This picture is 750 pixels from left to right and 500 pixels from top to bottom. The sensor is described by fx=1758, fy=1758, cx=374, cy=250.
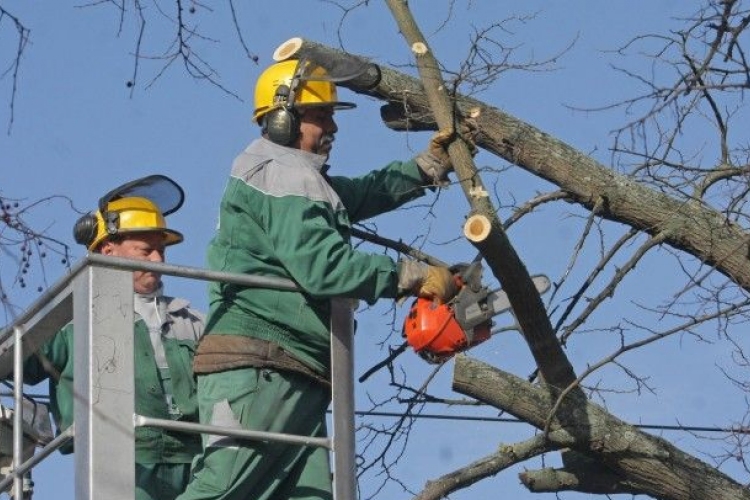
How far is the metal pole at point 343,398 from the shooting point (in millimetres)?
5824

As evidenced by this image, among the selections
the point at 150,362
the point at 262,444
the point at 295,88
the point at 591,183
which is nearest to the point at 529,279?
the point at 295,88

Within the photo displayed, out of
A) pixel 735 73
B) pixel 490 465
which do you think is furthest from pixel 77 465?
pixel 735 73

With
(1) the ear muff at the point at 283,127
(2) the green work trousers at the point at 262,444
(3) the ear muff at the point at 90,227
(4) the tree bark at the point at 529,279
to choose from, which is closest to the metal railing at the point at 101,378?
(2) the green work trousers at the point at 262,444

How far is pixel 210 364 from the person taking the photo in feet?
20.8

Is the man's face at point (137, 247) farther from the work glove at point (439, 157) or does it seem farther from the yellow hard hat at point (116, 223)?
the work glove at point (439, 157)

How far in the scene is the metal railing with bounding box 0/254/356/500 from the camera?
527 centimetres

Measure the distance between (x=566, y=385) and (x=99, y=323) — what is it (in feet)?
8.81

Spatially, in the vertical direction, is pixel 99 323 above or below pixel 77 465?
above

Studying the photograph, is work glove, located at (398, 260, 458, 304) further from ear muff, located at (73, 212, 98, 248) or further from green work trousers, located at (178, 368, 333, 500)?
ear muff, located at (73, 212, 98, 248)

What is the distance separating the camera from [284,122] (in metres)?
6.75

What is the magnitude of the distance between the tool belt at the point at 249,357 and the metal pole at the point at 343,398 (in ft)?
0.72

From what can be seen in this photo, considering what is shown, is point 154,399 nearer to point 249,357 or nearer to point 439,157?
point 249,357

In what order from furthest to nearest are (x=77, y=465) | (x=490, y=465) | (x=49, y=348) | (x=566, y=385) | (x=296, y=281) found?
(x=490, y=465)
(x=566, y=385)
(x=49, y=348)
(x=296, y=281)
(x=77, y=465)

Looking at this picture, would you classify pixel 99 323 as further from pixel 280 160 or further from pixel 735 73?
pixel 735 73
